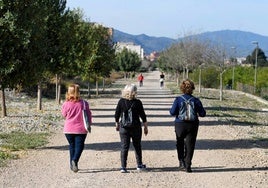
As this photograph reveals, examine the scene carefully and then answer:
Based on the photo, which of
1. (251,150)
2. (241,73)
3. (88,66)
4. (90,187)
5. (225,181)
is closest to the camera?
(90,187)

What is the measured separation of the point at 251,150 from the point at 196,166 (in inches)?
124

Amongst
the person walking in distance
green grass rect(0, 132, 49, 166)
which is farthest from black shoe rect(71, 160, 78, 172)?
the person walking in distance

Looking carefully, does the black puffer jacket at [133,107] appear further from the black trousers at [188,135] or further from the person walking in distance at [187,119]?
the black trousers at [188,135]

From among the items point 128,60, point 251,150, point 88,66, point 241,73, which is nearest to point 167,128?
point 251,150

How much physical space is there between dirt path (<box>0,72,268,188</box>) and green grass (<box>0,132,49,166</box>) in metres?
0.32

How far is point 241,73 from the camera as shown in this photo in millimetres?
65625

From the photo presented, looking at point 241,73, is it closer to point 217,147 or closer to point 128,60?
point 128,60

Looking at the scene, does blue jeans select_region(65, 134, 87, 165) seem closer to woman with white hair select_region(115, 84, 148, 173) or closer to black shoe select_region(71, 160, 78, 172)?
black shoe select_region(71, 160, 78, 172)

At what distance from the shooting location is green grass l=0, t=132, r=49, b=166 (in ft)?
41.5

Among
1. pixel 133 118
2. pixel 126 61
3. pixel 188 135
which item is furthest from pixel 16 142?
pixel 126 61

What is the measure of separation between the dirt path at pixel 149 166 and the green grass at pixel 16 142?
1.04ft

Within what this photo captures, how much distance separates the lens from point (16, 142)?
14.8 m

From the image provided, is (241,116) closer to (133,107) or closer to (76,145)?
(133,107)

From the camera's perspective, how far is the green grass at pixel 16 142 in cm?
1266
